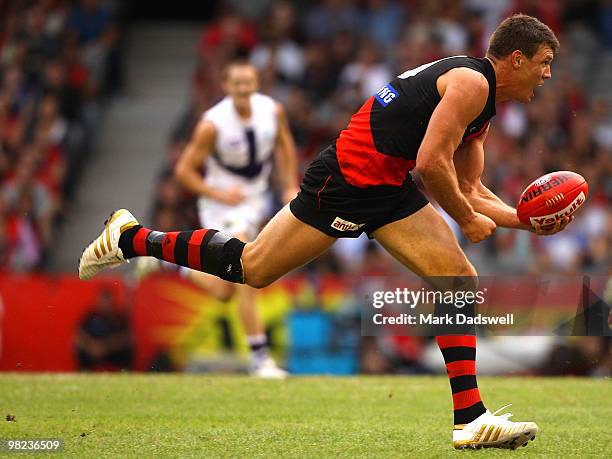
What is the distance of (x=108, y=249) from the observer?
715 cm

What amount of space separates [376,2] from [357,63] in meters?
1.56

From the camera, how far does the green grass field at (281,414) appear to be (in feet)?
19.4

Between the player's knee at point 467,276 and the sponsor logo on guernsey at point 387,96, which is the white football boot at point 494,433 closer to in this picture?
the player's knee at point 467,276

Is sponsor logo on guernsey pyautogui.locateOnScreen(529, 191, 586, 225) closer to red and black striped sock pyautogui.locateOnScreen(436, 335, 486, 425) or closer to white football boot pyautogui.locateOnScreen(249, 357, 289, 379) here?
red and black striped sock pyautogui.locateOnScreen(436, 335, 486, 425)

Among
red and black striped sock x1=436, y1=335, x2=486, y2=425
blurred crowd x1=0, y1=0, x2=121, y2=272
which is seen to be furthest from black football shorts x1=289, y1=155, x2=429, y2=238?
blurred crowd x1=0, y1=0, x2=121, y2=272

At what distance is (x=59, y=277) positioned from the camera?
1266cm

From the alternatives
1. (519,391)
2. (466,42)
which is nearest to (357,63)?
(466,42)

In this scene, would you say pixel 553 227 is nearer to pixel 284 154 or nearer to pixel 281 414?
pixel 281 414

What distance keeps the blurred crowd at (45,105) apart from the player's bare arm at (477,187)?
30.1 ft

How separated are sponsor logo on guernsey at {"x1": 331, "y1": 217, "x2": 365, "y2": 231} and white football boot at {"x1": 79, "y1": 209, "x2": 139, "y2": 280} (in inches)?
59.0

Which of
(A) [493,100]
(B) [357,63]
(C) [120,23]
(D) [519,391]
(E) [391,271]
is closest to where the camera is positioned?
(A) [493,100]

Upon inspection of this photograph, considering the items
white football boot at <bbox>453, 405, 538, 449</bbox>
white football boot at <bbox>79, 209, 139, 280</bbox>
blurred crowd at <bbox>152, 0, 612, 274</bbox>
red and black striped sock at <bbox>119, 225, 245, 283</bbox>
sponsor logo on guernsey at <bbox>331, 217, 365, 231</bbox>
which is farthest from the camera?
blurred crowd at <bbox>152, 0, 612, 274</bbox>

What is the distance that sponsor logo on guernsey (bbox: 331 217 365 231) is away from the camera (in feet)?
20.5

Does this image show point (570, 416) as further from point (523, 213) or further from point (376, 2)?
point (376, 2)
